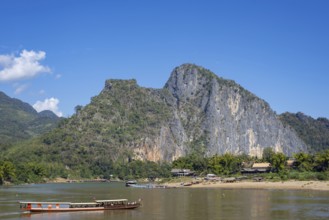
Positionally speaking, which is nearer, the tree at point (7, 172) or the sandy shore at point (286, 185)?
the sandy shore at point (286, 185)

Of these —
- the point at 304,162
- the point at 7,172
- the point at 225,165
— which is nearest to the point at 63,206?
the point at 304,162

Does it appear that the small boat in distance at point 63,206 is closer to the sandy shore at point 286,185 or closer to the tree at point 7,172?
Result: the sandy shore at point 286,185

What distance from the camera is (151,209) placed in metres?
63.3

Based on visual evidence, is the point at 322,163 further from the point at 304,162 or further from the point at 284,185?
the point at 284,185

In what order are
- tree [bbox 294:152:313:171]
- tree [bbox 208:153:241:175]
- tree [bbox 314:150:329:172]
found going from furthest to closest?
tree [bbox 208:153:241:175], tree [bbox 294:152:313:171], tree [bbox 314:150:329:172]

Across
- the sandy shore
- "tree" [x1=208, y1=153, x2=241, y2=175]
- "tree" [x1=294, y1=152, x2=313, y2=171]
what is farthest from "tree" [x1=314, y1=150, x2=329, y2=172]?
"tree" [x1=208, y1=153, x2=241, y2=175]

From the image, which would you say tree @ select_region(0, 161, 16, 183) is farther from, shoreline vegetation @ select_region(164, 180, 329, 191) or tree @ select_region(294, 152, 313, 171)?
tree @ select_region(294, 152, 313, 171)

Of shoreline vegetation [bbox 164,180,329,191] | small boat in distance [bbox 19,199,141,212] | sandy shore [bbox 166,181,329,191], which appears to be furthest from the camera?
shoreline vegetation [bbox 164,180,329,191]

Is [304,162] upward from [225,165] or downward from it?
downward

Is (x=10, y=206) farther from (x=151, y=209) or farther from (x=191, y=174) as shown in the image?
(x=191, y=174)

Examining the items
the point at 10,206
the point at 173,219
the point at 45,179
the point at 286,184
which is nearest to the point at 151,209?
the point at 173,219

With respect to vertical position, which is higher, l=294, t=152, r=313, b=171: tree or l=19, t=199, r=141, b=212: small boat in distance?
l=294, t=152, r=313, b=171: tree

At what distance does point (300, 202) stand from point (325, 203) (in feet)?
12.4

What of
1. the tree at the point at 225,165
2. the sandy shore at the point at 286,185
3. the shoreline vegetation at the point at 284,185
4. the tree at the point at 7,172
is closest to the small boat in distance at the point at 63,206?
the shoreline vegetation at the point at 284,185
